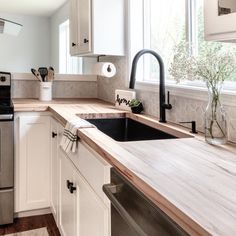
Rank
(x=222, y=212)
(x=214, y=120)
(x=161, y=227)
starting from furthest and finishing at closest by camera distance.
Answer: (x=214, y=120)
(x=161, y=227)
(x=222, y=212)

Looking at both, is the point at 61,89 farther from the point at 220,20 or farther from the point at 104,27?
the point at 220,20

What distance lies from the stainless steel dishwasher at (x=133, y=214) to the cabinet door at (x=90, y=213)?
0.10m

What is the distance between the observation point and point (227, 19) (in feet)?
3.43

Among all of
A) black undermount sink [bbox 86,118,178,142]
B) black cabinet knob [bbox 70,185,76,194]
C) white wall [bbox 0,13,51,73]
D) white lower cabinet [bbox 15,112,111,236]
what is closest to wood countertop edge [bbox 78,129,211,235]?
white lower cabinet [bbox 15,112,111,236]

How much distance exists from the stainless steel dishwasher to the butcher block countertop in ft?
0.10

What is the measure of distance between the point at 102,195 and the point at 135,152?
225mm

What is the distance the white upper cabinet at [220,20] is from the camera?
1.04m

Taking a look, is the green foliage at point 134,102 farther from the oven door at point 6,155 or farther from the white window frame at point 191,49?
the oven door at point 6,155

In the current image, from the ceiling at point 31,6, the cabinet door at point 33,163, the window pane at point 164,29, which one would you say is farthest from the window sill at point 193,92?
the ceiling at point 31,6

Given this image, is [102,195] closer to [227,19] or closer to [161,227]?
[161,227]

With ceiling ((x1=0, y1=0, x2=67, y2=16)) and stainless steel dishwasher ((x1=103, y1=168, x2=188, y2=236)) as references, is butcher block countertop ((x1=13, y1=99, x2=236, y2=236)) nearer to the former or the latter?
stainless steel dishwasher ((x1=103, y1=168, x2=188, y2=236))

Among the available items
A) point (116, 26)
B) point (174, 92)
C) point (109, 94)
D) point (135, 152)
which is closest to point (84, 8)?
point (116, 26)

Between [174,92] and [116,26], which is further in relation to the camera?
[116,26]

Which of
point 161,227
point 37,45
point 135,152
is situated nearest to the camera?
point 161,227
